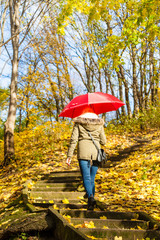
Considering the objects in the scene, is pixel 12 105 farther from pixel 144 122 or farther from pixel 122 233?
pixel 122 233

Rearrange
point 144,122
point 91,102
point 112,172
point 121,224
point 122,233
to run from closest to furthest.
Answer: point 122,233
point 121,224
point 91,102
point 112,172
point 144,122

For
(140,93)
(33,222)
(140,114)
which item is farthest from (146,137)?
(33,222)

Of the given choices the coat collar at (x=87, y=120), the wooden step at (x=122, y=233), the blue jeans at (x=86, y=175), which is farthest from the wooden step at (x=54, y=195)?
the wooden step at (x=122, y=233)

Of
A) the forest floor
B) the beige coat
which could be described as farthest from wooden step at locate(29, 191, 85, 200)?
the beige coat

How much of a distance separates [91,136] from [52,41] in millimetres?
14469

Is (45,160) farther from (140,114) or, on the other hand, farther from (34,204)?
(140,114)

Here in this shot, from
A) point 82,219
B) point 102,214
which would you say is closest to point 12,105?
point 102,214

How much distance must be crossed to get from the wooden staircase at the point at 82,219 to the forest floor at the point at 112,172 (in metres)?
0.46

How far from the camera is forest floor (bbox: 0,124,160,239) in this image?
197 inches

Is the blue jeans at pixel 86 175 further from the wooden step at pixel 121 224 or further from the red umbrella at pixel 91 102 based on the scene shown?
the red umbrella at pixel 91 102

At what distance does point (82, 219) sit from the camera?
3.50 m

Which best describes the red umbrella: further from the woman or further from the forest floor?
the forest floor

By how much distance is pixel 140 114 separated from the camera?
13.7m

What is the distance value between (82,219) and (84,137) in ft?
4.31
